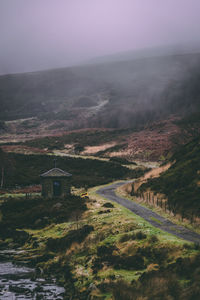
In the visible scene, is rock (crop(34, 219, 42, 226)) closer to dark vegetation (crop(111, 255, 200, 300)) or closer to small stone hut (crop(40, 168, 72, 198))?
small stone hut (crop(40, 168, 72, 198))

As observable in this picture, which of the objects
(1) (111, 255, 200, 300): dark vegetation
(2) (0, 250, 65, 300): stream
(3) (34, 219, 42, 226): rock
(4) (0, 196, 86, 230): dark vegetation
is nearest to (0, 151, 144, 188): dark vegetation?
(4) (0, 196, 86, 230): dark vegetation

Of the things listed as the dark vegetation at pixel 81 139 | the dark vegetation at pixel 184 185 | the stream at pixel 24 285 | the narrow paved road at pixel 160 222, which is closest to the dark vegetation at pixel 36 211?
the narrow paved road at pixel 160 222

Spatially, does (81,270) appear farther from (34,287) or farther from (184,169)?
(184,169)

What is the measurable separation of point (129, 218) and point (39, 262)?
7.72 metres

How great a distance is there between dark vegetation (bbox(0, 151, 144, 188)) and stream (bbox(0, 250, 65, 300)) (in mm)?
36977

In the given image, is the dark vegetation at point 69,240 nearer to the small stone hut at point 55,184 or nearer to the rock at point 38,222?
the rock at point 38,222

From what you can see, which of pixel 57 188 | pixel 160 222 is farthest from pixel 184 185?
pixel 57 188

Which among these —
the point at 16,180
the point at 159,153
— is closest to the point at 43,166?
the point at 16,180

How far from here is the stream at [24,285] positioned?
57.0ft

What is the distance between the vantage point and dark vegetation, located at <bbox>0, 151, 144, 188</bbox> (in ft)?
A: 208

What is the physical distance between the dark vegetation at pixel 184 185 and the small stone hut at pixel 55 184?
973 cm

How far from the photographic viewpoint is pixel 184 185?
1334 inches

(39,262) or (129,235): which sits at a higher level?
(129,235)

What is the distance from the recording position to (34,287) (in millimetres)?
18625
